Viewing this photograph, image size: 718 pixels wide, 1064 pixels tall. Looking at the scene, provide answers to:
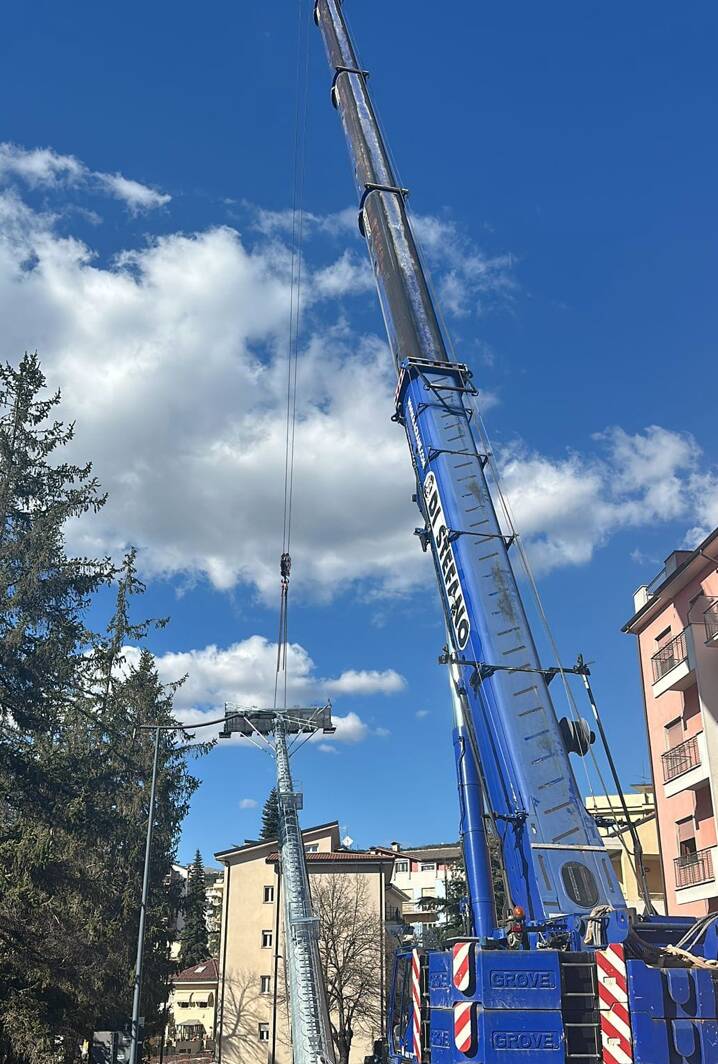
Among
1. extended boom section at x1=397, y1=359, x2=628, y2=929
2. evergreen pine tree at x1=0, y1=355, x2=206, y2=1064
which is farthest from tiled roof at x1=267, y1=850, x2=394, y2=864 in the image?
extended boom section at x1=397, y1=359, x2=628, y2=929

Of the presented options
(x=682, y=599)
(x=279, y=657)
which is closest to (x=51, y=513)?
(x=279, y=657)

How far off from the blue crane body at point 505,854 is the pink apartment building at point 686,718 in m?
12.0

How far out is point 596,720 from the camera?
10.4 m

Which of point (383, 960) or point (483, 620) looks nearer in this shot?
point (483, 620)

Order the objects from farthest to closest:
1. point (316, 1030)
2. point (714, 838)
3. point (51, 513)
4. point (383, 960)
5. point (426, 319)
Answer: point (383, 960) < point (51, 513) < point (714, 838) < point (316, 1030) < point (426, 319)

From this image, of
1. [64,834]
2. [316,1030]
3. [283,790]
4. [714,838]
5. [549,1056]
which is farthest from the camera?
[283,790]

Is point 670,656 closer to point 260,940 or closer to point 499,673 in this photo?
point 499,673

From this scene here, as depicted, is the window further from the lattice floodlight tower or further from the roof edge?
the lattice floodlight tower

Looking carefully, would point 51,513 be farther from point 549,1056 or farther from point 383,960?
point 383,960

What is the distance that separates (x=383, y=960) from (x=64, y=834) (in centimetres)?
2490

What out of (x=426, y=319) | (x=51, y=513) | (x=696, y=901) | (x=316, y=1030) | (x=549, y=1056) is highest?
(x=51, y=513)

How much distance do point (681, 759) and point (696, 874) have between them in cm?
276

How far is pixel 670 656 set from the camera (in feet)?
79.7

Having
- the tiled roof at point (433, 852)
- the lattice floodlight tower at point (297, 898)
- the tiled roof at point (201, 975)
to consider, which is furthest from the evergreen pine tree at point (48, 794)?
the tiled roof at point (433, 852)
